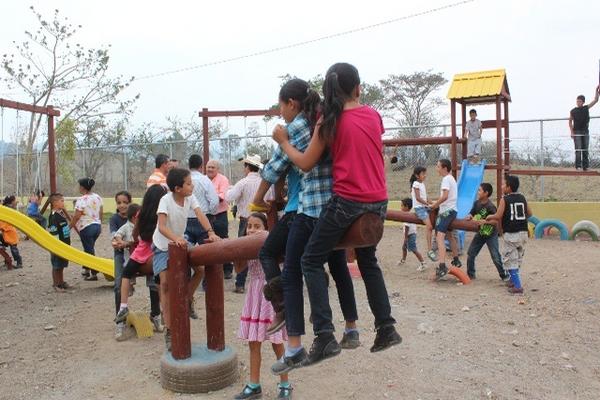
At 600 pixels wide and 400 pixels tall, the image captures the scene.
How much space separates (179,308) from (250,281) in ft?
2.09

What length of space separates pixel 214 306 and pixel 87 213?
4.33 m

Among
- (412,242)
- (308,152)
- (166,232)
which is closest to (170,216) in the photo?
(166,232)

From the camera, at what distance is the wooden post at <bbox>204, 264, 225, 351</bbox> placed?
4.65 m

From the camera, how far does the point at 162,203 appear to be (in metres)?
4.84

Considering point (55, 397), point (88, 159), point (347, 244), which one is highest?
point (88, 159)

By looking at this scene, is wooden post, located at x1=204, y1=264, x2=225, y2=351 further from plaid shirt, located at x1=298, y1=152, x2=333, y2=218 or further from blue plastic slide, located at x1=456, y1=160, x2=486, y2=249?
blue plastic slide, located at x1=456, y1=160, x2=486, y2=249

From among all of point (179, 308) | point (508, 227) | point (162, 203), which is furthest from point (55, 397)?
point (508, 227)

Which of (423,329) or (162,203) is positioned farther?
(423,329)

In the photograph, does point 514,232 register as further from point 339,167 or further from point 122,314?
point 339,167

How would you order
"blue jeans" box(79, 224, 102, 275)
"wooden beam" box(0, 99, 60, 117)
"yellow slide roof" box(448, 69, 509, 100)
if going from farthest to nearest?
"yellow slide roof" box(448, 69, 509, 100), "wooden beam" box(0, 99, 60, 117), "blue jeans" box(79, 224, 102, 275)

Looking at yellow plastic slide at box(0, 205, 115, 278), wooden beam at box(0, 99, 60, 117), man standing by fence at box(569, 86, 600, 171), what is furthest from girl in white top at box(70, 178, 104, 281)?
man standing by fence at box(569, 86, 600, 171)

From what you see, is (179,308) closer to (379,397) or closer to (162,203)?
(162,203)

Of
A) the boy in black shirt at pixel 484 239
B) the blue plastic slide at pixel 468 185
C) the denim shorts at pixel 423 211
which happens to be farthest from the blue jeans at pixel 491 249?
the blue plastic slide at pixel 468 185

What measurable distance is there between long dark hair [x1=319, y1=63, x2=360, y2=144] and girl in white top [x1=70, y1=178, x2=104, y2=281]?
20.1 feet
